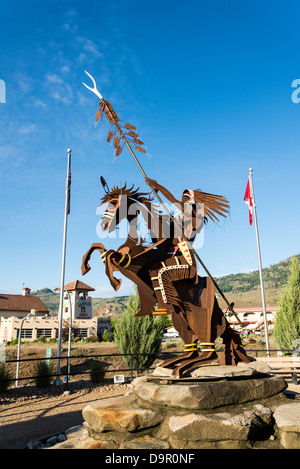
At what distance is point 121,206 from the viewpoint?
25.4ft

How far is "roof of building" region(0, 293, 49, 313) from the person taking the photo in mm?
42938

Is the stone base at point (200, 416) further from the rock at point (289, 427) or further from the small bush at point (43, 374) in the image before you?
the small bush at point (43, 374)

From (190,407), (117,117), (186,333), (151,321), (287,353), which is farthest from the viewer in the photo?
(287,353)

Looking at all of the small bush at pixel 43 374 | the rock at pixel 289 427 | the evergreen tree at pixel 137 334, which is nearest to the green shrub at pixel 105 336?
the evergreen tree at pixel 137 334

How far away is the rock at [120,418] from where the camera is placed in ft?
17.4

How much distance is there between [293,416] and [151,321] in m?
11.1

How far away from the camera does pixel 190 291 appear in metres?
7.20

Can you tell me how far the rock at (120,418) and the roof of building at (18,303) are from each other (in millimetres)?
39740

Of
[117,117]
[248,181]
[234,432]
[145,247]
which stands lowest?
[234,432]

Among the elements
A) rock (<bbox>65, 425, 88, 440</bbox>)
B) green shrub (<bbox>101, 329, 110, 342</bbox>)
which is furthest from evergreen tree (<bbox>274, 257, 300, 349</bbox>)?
green shrub (<bbox>101, 329, 110, 342</bbox>)

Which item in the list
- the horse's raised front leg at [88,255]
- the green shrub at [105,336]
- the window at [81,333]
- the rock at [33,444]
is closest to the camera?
the rock at [33,444]

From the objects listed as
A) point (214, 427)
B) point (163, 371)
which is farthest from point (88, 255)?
point (214, 427)
